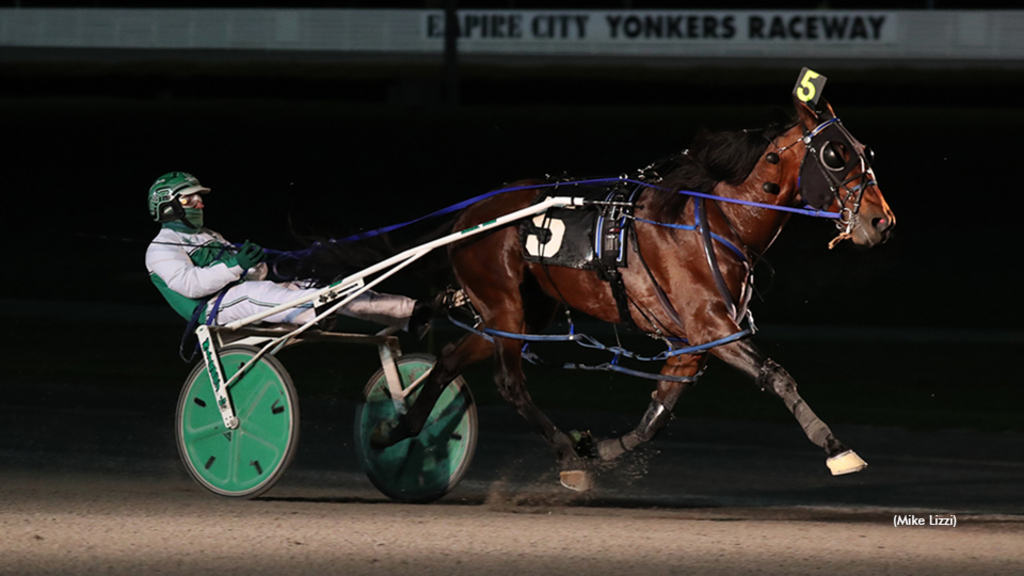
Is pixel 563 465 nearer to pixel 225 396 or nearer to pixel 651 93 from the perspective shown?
pixel 225 396

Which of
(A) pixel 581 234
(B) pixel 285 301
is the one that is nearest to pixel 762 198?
(A) pixel 581 234

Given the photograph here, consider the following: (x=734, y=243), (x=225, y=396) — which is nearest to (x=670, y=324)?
(x=734, y=243)

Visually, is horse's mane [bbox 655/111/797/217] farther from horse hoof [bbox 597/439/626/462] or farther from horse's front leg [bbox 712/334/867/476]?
horse hoof [bbox 597/439/626/462]

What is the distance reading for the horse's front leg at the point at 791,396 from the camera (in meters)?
6.82

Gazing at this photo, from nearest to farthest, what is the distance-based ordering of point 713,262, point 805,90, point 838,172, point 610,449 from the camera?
point 838,172 → point 805,90 → point 713,262 → point 610,449

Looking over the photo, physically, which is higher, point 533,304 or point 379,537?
point 533,304

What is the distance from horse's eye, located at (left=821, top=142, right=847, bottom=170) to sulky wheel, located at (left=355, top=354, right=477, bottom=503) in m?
2.19

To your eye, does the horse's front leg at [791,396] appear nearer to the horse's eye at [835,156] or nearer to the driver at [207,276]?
the horse's eye at [835,156]

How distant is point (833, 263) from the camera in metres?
19.2

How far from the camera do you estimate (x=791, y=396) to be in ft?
23.2

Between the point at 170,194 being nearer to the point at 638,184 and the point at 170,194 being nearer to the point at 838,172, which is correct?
the point at 638,184

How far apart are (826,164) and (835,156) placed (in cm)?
5

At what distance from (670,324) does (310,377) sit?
5.70 m

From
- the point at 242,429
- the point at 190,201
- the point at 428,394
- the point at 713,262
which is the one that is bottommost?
the point at 242,429
